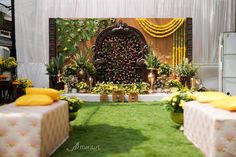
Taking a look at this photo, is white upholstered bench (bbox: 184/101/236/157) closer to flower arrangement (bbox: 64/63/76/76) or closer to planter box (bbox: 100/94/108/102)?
planter box (bbox: 100/94/108/102)

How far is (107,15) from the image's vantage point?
10086 millimetres

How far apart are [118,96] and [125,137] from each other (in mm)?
4579

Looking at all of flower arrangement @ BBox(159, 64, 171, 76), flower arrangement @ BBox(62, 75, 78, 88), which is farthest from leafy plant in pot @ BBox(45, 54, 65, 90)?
flower arrangement @ BBox(159, 64, 171, 76)

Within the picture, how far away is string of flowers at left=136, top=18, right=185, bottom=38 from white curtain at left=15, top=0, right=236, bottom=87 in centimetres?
20

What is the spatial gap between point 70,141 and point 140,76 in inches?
240

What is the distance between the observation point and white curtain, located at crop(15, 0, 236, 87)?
→ 10094 mm

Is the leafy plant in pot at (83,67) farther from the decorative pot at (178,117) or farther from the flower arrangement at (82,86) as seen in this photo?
the decorative pot at (178,117)

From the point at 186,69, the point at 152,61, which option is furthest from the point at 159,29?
the point at 186,69

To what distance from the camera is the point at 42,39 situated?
1049cm

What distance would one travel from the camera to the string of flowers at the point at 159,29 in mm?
10102

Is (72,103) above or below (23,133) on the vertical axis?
above

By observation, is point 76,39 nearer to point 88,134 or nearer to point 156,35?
point 156,35

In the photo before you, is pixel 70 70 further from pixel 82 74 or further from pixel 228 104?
pixel 228 104

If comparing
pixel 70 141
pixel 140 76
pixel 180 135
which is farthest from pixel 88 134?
pixel 140 76
